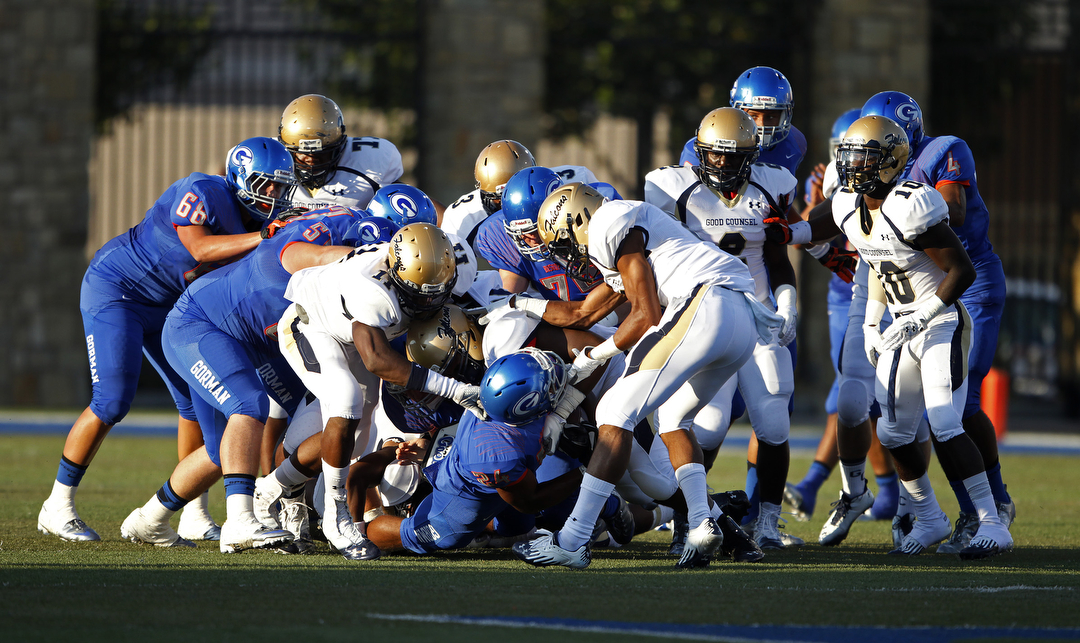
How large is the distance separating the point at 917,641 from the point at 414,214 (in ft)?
9.70

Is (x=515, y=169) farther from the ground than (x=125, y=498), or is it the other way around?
(x=515, y=169)

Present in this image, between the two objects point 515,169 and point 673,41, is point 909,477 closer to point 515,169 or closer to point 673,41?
point 515,169

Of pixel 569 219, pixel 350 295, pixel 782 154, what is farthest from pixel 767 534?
pixel 350 295

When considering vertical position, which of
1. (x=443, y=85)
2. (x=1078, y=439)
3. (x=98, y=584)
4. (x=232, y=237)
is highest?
(x=443, y=85)

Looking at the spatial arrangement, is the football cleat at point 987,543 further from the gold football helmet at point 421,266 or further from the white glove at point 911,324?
the gold football helmet at point 421,266

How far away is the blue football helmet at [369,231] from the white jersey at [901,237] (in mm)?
1959

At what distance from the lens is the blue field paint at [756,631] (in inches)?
148

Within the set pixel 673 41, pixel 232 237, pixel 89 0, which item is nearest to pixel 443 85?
pixel 673 41

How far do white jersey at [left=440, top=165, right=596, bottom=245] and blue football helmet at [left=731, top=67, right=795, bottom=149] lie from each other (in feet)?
2.69

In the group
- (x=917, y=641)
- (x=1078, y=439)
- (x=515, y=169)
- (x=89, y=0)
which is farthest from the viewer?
(x=89, y=0)

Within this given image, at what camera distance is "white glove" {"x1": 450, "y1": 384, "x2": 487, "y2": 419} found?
16.8ft

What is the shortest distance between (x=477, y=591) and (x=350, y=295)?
132 centimetres

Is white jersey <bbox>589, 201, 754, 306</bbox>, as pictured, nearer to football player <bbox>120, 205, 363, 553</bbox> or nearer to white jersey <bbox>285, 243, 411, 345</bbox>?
white jersey <bbox>285, 243, 411, 345</bbox>

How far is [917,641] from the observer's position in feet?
12.3
